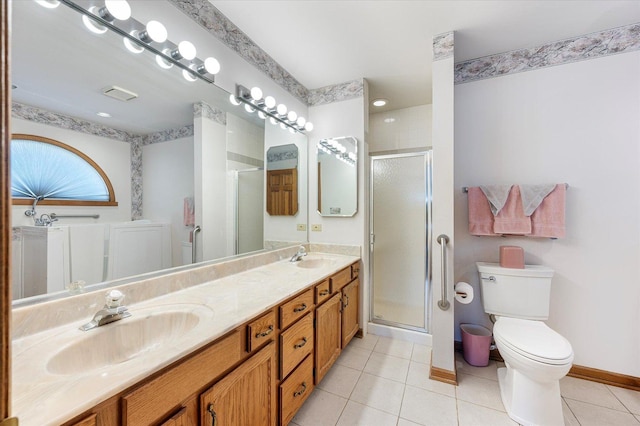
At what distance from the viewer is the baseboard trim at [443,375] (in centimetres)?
180

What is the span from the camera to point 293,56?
2.08 meters

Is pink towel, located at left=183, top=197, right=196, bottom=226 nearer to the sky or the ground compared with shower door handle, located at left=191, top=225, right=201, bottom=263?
nearer to the sky

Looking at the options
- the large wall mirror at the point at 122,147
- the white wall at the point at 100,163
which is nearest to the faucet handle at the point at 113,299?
the large wall mirror at the point at 122,147

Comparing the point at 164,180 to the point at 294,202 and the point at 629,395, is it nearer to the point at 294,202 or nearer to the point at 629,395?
the point at 294,202

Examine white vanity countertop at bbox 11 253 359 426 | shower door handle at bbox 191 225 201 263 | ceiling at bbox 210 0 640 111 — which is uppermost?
ceiling at bbox 210 0 640 111

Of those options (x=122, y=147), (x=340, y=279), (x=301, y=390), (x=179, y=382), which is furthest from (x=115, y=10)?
(x=301, y=390)

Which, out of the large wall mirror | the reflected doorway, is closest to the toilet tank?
the reflected doorway

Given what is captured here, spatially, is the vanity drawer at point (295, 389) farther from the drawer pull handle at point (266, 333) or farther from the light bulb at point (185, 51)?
the light bulb at point (185, 51)

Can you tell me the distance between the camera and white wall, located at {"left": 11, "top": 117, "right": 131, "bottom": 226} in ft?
3.10

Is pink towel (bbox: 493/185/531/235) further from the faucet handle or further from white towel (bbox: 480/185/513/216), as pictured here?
the faucet handle

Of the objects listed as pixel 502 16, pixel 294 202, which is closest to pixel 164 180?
pixel 294 202

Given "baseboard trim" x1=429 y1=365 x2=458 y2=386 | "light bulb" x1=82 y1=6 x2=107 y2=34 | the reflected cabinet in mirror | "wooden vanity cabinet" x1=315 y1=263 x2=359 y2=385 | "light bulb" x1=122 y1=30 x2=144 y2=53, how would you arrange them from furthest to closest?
the reflected cabinet in mirror < "baseboard trim" x1=429 y1=365 x2=458 y2=386 < "wooden vanity cabinet" x1=315 y1=263 x2=359 y2=385 < "light bulb" x1=122 y1=30 x2=144 y2=53 < "light bulb" x1=82 y1=6 x2=107 y2=34

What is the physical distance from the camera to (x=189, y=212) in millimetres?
1470

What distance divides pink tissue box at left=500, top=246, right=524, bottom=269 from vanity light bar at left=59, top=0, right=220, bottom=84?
2380mm
